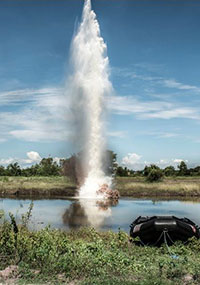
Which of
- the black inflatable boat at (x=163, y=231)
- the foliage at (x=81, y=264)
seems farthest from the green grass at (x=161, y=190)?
the foliage at (x=81, y=264)

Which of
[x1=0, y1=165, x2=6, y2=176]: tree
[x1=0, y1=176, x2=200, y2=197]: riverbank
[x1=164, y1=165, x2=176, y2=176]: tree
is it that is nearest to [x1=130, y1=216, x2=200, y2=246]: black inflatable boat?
[x1=0, y1=176, x2=200, y2=197]: riverbank

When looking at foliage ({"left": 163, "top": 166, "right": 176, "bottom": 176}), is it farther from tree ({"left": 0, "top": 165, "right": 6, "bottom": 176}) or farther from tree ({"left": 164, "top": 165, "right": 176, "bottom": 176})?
tree ({"left": 0, "top": 165, "right": 6, "bottom": 176})

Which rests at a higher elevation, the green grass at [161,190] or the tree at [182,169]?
the tree at [182,169]

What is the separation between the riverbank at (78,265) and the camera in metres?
7.06

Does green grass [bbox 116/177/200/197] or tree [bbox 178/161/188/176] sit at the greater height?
tree [bbox 178/161/188/176]

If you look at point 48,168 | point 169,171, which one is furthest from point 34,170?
point 169,171

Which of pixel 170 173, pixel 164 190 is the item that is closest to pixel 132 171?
pixel 170 173

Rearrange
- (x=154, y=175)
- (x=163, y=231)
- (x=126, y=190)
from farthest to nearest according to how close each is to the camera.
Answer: (x=154, y=175) < (x=126, y=190) < (x=163, y=231)

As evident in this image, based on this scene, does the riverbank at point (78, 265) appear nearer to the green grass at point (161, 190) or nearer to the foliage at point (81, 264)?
the foliage at point (81, 264)

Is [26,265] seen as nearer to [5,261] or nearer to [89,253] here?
[5,261]

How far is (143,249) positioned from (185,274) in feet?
8.43

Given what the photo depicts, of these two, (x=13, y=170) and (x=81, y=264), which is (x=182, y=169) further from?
(x=81, y=264)

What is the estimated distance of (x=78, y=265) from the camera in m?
7.48

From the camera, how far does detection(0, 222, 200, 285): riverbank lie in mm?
7062
